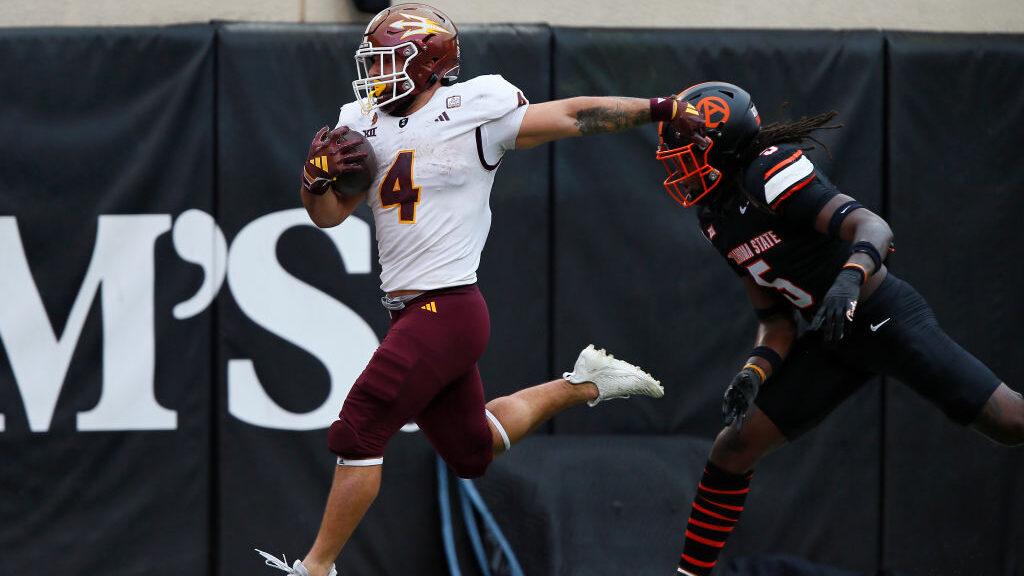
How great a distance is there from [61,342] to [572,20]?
296 cm

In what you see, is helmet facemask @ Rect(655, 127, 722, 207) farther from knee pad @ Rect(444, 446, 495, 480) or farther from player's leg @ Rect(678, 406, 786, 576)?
knee pad @ Rect(444, 446, 495, 480)

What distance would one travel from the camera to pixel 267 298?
579cm

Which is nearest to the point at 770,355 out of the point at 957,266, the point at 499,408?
the point at 499,408

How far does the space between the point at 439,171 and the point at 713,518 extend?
1751mm

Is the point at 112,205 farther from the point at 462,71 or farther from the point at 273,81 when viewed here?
the point at 462,71

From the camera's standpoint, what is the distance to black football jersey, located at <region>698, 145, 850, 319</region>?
421 cm

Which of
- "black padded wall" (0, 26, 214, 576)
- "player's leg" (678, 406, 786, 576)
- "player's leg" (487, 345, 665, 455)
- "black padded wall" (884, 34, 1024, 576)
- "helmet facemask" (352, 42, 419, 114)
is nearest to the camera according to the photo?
"helmet facemask" (352, 42, 419, 114)

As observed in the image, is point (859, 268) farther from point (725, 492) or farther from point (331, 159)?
point (331, 159)

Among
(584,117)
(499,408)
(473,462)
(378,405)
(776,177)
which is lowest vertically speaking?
(473,462)

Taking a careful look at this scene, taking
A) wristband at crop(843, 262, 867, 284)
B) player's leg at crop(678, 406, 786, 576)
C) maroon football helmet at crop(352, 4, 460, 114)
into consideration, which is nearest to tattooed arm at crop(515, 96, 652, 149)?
maroon football helmet at crop(352, 4, 460, 114)

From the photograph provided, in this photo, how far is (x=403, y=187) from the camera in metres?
4.05

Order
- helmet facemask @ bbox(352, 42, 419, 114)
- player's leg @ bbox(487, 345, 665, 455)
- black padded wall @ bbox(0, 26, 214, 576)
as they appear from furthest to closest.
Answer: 1. black padded wall @ bbox(0, 26, 214, 576)
2. player's leg @ bbox(487, 345, 665, 455)
3. helmet facemask @ bbox(352, 42, 419, 114)

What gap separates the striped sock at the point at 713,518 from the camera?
4637mm

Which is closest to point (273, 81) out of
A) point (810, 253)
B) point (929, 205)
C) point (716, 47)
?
point (716, 47)
